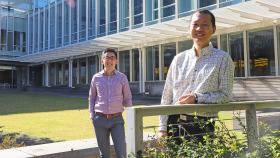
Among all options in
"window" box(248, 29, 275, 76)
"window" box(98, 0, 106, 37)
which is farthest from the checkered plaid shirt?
"window" box(98, 0, 106, 37)

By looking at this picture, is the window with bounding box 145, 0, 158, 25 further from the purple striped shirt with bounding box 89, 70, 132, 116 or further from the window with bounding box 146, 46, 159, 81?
the purple striped shirt with bounding box 89, 70, 132, 116

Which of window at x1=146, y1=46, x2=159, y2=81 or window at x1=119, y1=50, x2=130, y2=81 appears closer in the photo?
window at x1=146, y1=46, x2=159, y2=81

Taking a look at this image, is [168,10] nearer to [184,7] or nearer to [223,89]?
[184,7]

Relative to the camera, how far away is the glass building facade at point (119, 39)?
2055cm

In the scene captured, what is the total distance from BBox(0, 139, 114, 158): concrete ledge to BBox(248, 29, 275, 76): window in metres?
15.8

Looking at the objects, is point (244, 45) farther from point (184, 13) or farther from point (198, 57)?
point (198, 57)

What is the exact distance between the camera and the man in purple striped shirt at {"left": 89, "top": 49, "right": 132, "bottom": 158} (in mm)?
4852

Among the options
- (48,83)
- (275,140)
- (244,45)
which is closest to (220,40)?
(244,45)

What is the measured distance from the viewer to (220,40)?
2241 cm

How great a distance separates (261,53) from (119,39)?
35.7ft

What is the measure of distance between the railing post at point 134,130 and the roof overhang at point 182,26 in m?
15.5

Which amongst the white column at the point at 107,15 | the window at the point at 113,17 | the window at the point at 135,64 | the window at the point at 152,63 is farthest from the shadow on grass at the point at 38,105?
the white column at the point at 107,15

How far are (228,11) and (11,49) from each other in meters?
34.8

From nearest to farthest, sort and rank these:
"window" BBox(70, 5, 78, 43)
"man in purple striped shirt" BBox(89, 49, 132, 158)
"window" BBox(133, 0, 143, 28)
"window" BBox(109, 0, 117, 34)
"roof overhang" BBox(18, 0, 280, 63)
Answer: "man in purple striped shirt" BBox(89, 49, 132, 158)
"roof overhang" BBox(18, 0, 280, 63)
"window" BBox(133, 0, 143, 28)
"window" BBox(109, 0, 117, 34)
"window" BBox(70, 5, 78, 43)
